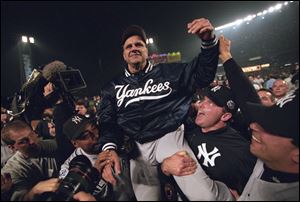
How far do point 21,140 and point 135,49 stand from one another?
1216 millimetres

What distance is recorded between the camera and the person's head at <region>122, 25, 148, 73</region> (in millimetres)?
2514

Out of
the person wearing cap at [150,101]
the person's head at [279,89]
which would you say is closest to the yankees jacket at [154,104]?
the person wearing cap at [150,101]

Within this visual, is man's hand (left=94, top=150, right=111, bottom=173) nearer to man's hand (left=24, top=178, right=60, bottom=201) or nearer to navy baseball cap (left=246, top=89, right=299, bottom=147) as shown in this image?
man's hand (left=24, top=178, right=60, bottom=201)

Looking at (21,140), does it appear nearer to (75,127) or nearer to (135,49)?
(75,127)

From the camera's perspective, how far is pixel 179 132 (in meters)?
2.35

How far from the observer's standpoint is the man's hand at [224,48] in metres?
2.18

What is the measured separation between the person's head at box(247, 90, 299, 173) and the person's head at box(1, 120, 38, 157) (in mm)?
1458

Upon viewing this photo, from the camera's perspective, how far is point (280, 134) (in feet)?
4.11

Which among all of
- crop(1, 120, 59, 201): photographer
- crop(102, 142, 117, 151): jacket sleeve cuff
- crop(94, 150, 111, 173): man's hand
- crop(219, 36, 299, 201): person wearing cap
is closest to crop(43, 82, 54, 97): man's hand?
crop(1, 120, 59, 201): photographer

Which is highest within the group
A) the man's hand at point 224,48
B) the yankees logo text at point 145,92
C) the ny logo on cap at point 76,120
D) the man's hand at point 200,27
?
→ the man's hand at point 200,27

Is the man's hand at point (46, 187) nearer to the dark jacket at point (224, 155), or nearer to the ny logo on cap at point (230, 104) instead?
the dark jacket at point (224, 155)

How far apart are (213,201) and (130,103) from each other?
44.6 inches

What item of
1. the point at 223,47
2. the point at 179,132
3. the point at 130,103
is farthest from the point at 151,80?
the point at 223,47

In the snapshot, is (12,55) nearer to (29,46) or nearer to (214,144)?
(29,46)
